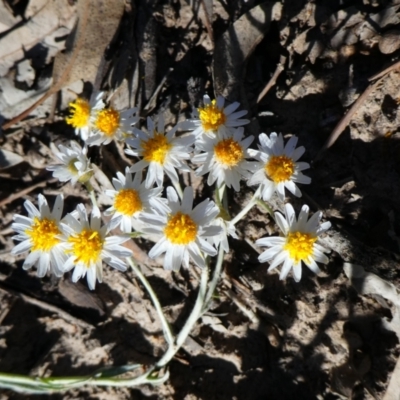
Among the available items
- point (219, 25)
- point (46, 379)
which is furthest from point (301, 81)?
point (46, 379)

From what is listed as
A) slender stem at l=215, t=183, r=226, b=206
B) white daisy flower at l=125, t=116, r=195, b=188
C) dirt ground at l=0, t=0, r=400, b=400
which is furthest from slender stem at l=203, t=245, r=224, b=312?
white daisy flower at l=125, t=116, r=195, b=188

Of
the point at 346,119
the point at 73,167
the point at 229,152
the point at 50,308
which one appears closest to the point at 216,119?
the point at 229,152

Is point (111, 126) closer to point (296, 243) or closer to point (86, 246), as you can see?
point (86, 246)

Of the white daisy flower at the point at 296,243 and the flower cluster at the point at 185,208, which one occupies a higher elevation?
the flower cluster at the point at 185,208

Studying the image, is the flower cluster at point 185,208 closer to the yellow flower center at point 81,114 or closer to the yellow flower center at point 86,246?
the yellow flower center at point 86,246

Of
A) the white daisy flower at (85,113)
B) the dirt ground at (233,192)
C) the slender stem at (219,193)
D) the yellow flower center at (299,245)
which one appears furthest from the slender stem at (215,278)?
the white daisy flower at (85,113)

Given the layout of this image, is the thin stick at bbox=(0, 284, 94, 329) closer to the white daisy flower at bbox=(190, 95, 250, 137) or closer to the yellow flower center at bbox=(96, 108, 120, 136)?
the yellow flower center at bbox=(96, 108, 120, 136)
